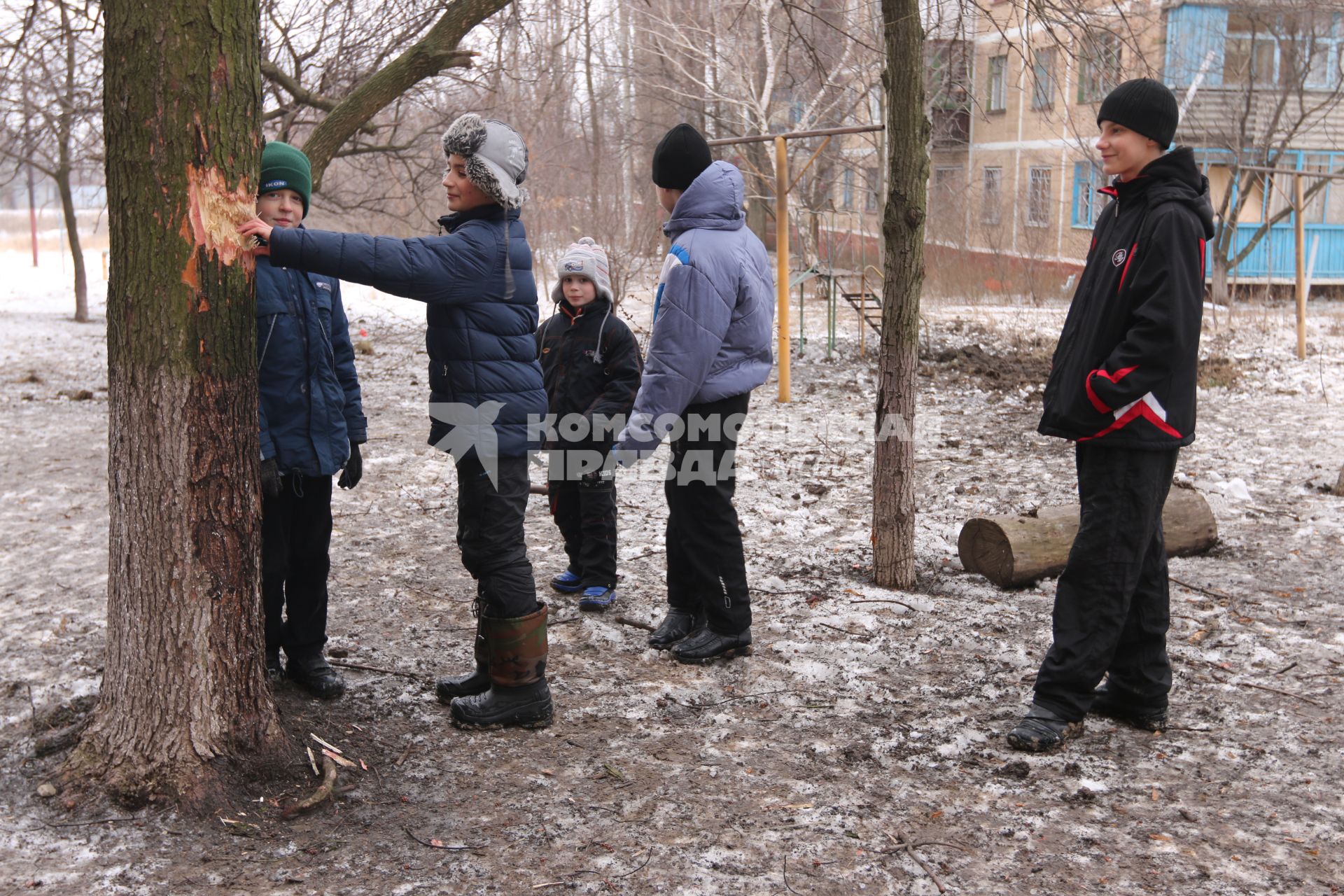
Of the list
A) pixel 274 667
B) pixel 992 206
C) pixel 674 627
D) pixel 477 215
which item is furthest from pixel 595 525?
pixel 992 206

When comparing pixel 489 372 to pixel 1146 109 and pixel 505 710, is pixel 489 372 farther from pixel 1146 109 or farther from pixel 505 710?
pixel 1146 109

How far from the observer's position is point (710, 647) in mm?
4129

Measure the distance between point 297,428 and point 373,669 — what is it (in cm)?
101

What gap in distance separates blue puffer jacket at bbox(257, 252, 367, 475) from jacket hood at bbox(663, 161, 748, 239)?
1231 mm

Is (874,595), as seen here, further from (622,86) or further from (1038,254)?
(622,86)

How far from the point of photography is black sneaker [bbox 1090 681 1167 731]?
11.6 ft

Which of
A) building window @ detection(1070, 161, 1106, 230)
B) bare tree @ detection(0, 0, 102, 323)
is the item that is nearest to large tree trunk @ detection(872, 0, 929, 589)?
bare tree @ detection(0, 0, 102, 323)

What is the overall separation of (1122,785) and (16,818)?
3038 mm

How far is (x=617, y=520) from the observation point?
20.5ft

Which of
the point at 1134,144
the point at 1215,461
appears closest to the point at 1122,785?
the point at 1134,144

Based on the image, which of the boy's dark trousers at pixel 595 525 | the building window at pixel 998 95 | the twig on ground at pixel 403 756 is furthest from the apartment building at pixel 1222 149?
the twig on ground at pixel 403 756

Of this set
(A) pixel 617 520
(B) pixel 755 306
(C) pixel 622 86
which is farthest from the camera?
(C) pixel 622 86

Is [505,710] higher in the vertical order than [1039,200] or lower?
lower

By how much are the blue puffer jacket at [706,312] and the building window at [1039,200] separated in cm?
1818
